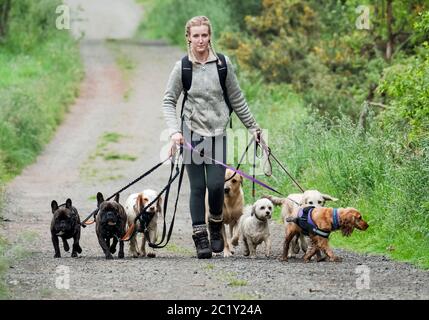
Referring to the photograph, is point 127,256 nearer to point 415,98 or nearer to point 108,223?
point 108,223

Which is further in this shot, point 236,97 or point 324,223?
point 236,97

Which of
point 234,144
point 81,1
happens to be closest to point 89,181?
point 234,144

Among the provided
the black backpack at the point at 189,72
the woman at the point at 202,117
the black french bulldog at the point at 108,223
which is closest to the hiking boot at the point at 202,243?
the woman at the point at 202,117

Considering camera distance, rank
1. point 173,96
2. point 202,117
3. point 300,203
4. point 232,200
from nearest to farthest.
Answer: point 202,117 → point 173,96 → point 300,203 → point 232,200

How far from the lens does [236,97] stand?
36.2 feet

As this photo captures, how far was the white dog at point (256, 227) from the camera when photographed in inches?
449

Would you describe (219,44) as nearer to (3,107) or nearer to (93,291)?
(3,107)

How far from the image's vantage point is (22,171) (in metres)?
21.5

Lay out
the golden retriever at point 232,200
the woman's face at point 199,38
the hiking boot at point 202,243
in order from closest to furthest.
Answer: the woman's face at point 199,38
the hiking boot at point 202,243
the golden retriever at point 232,200

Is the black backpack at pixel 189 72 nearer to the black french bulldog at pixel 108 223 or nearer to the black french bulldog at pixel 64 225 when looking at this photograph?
the black french bulldog at pixel 108 223

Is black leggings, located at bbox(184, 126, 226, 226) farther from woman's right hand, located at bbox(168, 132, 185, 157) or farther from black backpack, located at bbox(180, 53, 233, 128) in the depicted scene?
black backpack, located at bbox(180, 53, 233, 128)

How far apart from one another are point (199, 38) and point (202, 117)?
0.78 meters

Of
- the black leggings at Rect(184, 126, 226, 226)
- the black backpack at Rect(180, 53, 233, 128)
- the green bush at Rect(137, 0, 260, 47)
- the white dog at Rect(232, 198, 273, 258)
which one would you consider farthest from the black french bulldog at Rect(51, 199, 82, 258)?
the green bush at Rect(137, 0, 260, 47)

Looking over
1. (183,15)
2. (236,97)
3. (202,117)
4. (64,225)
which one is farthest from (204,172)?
(183,15)
